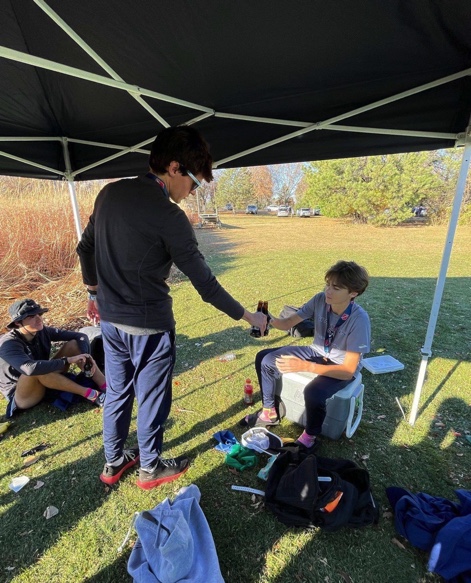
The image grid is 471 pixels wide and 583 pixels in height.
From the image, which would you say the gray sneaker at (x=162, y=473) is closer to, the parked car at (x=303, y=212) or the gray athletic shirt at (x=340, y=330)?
the gray athletic shirt at (x=340, y=330)

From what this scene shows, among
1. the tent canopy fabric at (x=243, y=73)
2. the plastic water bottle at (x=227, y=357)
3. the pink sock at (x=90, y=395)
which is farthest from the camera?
the plastic water bottle at (x=227, y=357)

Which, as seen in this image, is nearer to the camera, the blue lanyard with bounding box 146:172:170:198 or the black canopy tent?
the black canopy tent

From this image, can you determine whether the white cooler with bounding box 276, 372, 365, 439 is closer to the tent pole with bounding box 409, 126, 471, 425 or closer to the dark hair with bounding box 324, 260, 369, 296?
the tent pole with bounding box 409, 126, 471, 425

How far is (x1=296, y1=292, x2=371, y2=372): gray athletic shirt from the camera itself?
231cm

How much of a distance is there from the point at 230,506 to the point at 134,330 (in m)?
1.36

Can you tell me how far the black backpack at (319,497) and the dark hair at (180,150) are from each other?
6.41 feet

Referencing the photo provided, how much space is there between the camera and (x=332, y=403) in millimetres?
2482

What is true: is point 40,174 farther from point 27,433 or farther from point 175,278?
point 175,278

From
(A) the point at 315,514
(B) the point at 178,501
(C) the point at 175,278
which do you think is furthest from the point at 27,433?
(C) the point at 175,278

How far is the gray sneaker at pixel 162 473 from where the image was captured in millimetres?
2152

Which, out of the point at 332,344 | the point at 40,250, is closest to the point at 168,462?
the point at 332,344

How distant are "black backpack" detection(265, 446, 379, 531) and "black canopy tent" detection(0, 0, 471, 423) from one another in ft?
3.84

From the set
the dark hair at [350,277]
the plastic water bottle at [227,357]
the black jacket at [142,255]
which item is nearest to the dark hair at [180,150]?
the black jacket at [142,255]

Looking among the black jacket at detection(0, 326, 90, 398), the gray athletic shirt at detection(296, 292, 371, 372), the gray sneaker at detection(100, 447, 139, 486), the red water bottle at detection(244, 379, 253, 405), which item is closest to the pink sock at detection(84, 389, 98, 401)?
the black jacket at detection(0, 326, 90, 398)
